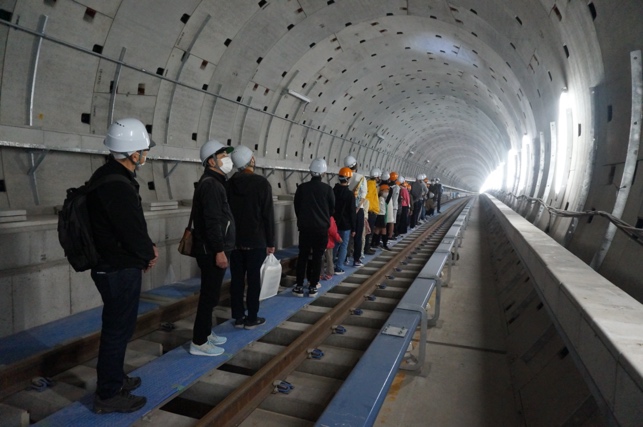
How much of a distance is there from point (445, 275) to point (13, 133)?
7.89m

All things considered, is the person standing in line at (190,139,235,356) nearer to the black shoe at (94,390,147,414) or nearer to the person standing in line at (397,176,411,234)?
the black shoe at (94,390,147,414)

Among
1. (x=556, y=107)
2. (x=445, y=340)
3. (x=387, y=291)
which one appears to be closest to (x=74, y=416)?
(x=445, y=340)

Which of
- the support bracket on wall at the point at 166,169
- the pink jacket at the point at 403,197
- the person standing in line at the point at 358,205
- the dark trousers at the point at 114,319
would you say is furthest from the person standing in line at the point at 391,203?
the dark trousers at the point at 114,319

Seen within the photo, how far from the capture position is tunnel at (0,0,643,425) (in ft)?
15.9

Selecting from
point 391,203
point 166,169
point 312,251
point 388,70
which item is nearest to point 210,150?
point 312,251

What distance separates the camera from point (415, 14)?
1225 cm

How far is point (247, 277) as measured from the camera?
4.78 metres

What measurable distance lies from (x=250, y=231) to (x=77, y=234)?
6.65 ft

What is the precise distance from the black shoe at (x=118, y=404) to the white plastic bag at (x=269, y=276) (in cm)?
247

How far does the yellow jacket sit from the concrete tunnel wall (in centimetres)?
241

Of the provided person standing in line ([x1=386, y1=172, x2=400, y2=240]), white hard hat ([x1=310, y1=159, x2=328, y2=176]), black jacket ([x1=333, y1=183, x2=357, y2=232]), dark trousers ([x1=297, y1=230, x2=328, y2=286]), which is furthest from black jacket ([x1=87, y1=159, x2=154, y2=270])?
person standing in line ([x1=386, y1=172, x2=400, y2=240])

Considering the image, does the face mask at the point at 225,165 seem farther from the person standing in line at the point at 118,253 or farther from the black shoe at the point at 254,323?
the black shoe at the point at 254,323

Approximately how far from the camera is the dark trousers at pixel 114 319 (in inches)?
115

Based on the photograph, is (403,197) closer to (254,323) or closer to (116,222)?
(254,323)
